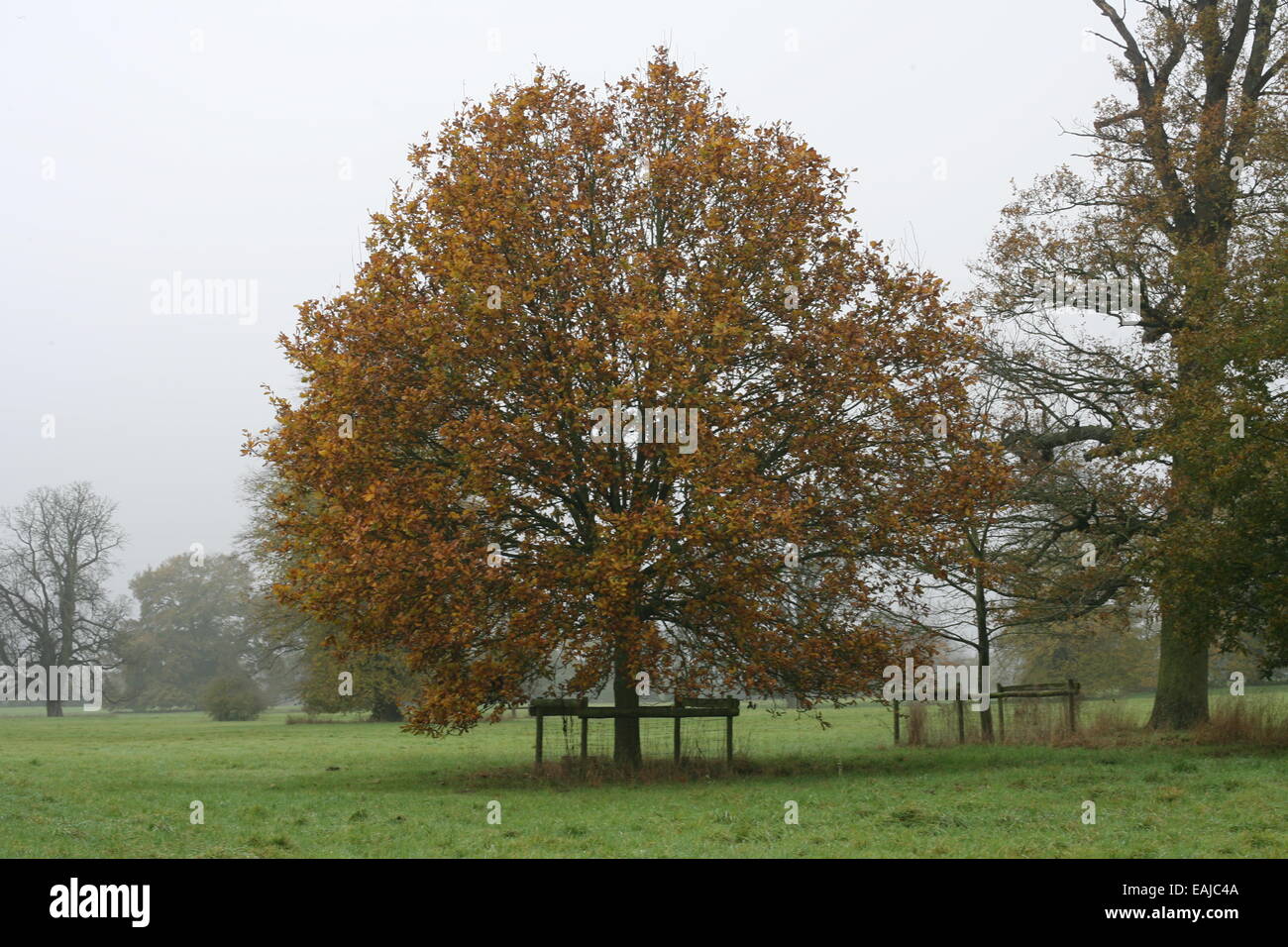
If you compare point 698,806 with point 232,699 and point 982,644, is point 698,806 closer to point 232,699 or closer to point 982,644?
point 982,644

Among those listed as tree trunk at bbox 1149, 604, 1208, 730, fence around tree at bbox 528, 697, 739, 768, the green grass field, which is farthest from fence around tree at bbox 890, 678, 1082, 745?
fence around tree at bbox 528, 697, 739, 768

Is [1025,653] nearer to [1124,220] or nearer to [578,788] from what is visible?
[1124,220]

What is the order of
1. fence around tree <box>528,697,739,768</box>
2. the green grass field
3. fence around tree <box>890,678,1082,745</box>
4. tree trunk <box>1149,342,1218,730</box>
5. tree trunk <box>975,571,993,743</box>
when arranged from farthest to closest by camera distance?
1. tree trunk <box>975,571,993,743</box>
2. fence around tree <box>890,678,1082,745</box>
3. tree trunk <box>1149,342,1218,730</box>
4. fence around tree <box>528,697,739,768</box>
5. the green grass field

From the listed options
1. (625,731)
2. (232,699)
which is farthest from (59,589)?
(625,731)

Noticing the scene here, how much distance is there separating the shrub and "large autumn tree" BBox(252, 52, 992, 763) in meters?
40.7

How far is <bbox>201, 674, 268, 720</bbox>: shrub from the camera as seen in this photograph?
58062mm

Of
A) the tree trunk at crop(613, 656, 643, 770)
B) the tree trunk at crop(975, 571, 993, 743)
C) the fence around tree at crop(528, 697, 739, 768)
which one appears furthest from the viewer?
the tree trunk at crop(975, 571, 993, 743)

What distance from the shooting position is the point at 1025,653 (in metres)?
53.5

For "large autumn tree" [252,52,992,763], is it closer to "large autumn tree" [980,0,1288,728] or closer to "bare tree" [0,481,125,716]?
"large autumn tree" [980,0,1288,728]

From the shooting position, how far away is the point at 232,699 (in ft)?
190

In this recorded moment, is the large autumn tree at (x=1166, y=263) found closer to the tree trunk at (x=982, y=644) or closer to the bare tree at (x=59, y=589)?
the tree trunk at (x=982, y=644)

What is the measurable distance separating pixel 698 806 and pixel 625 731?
18.3 feet
